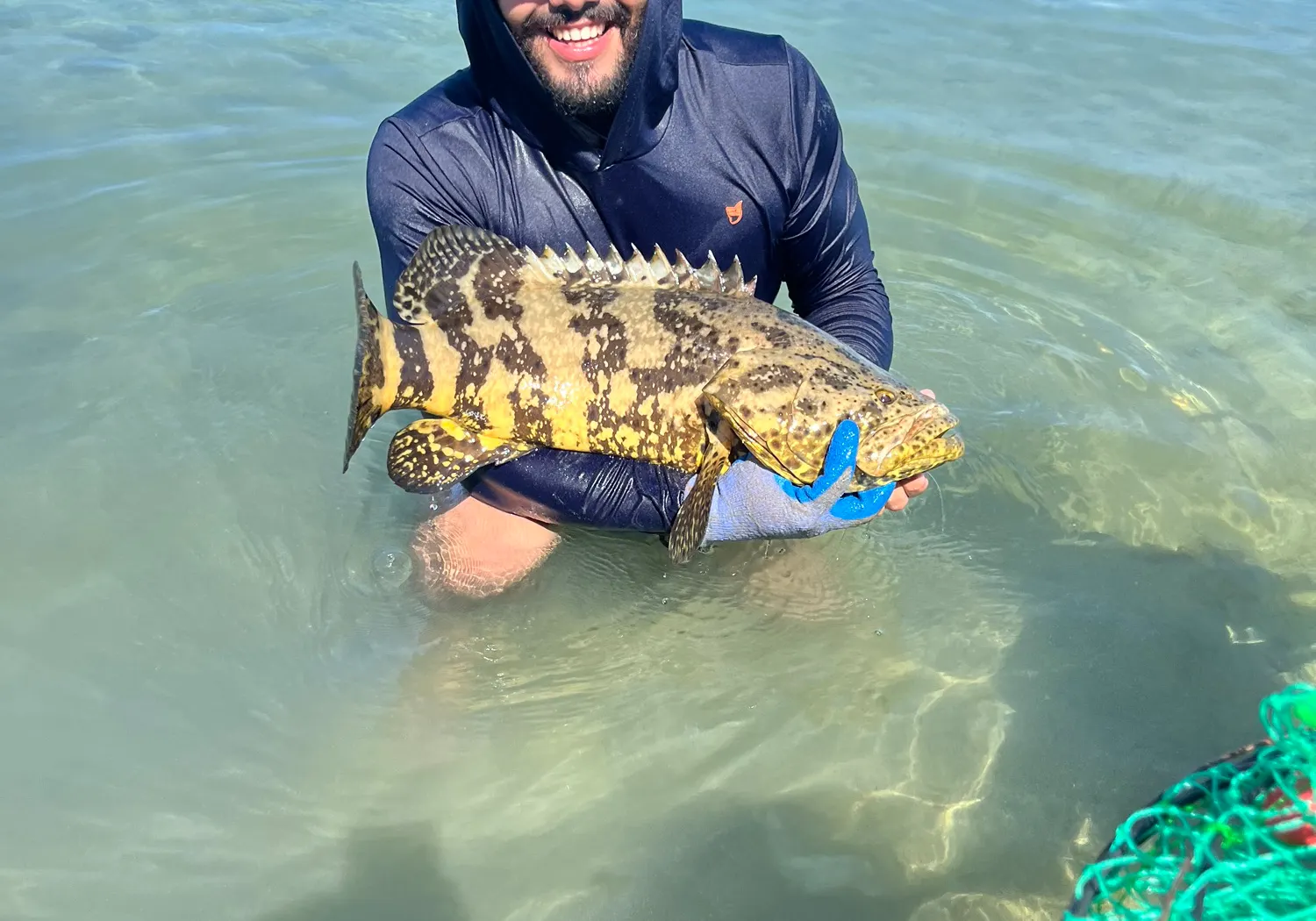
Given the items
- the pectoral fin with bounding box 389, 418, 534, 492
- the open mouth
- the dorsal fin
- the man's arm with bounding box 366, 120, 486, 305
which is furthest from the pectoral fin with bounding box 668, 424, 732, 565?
the open mouth

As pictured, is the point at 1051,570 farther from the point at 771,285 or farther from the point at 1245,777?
the point at 1245,777

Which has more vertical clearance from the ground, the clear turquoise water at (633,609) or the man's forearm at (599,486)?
the man's forearm at (599,486)

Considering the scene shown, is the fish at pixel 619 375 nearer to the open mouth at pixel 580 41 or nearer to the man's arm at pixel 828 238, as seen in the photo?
the man's arm at pixel 828 238

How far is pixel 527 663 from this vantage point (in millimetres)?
4594

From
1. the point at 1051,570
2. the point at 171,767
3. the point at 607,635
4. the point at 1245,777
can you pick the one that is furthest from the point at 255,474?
the point at 1245,777

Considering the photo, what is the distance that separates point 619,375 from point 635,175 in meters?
1.14

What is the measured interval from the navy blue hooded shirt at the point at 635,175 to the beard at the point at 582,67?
Result: 0.07 metres

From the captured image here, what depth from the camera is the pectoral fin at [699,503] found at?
378 cm

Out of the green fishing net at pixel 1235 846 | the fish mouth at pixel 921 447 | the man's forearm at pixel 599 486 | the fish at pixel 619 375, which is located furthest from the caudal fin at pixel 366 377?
the green fishing net at pixel 1235 846

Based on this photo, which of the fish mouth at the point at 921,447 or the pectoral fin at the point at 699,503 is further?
the pectoral fin at the point at 699,503

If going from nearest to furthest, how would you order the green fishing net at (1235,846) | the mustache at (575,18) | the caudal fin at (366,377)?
the green fishing net at (1235,846) → the caudal fin at (366,377) → the mustache at (575,18)

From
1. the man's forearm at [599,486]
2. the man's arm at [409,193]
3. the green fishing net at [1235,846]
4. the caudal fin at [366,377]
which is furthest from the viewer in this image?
the man's forearm at [599,486]

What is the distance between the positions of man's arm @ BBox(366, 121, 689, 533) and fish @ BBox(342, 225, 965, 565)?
1.26 ft

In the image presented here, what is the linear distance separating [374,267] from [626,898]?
5313mm
